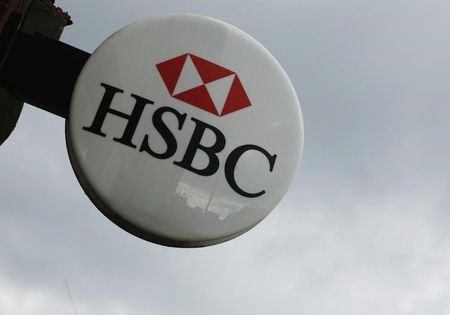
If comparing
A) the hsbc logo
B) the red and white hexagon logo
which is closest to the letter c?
the hsbc logo

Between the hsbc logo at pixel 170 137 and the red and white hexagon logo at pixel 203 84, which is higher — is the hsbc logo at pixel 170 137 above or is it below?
below

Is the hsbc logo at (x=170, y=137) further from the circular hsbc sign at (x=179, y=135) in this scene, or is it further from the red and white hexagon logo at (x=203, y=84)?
the red and white hexagon logo at (x=203, y=84)

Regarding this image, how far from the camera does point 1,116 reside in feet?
15.5

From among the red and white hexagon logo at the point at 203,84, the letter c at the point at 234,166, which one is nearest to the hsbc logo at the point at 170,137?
the letter c at the point at 234,166

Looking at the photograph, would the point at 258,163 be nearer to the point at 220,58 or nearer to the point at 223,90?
the point at 223,90

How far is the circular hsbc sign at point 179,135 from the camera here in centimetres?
323

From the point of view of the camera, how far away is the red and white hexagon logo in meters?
3.39

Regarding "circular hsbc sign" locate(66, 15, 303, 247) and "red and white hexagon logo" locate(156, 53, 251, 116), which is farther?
"red and white hexagon logo" locate(156, 53, 251, 116)

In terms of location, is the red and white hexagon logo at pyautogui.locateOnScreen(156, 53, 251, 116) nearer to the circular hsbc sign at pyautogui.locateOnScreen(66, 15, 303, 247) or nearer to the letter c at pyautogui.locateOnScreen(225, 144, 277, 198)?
the circular hsbc sign at pyautogui.locateOnScreen(66, 15, 303, 247)

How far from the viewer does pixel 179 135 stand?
10.8 ft

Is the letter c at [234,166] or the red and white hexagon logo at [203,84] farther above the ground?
the red and white hexagon logo at [203,84]

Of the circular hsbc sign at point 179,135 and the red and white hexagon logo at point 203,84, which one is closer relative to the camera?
the circular hsbc sign at point 179,135

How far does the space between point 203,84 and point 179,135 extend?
0.40 meters

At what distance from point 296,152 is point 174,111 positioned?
2.83ft
